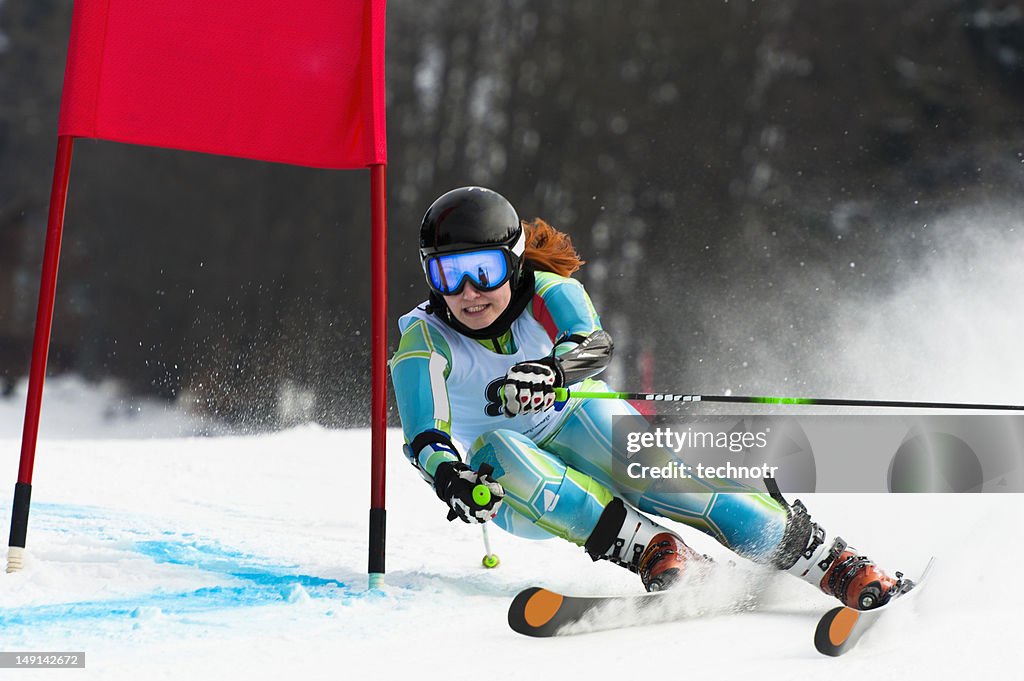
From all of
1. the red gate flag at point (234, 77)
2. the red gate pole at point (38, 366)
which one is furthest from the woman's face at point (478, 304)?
the red gate pole at point (38, 366)

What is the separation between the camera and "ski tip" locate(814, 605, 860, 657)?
1493mm

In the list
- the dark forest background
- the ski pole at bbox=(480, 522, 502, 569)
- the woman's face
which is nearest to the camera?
the woman's face

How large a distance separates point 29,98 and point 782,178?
5.38 m

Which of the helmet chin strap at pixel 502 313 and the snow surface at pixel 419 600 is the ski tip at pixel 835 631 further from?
the helmet chin strap at pixel 502 313

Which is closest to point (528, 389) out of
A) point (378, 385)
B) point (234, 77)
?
point (378, 385)

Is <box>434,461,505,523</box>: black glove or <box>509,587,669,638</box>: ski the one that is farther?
<box>434,461,505,523</box>: black glove

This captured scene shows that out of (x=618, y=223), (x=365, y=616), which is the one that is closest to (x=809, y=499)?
(x=365, y=616)

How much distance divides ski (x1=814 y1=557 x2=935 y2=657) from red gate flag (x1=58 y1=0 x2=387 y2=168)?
133 cm

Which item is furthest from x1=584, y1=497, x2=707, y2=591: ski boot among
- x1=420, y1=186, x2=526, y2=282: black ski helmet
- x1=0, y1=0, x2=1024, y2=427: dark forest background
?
x1=0, y1=0, x2=1024, y2=427: dark forest background

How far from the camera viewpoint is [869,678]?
1.38m

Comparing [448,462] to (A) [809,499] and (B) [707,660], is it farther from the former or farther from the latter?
(A) [809,499]

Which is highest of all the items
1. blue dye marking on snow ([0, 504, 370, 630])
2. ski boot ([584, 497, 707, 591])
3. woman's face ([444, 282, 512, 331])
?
woman's face ([444, 282, 512, 331])

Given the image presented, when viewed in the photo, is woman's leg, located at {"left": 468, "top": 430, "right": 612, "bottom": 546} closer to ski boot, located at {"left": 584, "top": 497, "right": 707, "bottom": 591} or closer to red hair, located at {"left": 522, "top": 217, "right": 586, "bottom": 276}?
ski boot, located at {"left": 584, "top": 497, "right": 707, "bottom": 591}

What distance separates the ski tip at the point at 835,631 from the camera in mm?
1493
